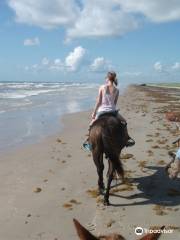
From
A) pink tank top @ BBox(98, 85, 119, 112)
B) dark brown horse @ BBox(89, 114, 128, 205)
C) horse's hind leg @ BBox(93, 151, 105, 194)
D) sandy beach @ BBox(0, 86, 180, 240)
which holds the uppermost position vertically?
pink tank top @ BBox(98, 85, 119, 112)

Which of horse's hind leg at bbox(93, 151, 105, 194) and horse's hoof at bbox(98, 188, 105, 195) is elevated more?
horse's hind leg at bbox(93, 151, 105, 194)

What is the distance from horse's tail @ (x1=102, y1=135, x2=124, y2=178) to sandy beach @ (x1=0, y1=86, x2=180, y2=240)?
0.71 m

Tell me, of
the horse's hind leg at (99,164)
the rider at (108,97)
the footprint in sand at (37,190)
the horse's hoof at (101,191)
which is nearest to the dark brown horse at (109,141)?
the horse's hind leg at (99,164)

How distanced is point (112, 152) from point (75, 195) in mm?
1382

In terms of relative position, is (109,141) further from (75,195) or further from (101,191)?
(75,195)

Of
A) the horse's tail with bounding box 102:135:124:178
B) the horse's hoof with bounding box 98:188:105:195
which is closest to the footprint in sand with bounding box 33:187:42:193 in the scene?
the horse's hoof with bounding box 98:188:105:195

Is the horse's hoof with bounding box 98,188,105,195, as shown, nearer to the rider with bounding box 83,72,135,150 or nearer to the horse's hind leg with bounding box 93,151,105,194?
the horse's hind leg with bounding box 93,151,105,194

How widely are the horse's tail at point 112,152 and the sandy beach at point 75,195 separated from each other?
28.0 inches

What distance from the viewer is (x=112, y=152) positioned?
8125 millimetres

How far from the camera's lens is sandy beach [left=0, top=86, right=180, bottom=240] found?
23.0 feet

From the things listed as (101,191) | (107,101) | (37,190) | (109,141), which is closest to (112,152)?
(109,141)

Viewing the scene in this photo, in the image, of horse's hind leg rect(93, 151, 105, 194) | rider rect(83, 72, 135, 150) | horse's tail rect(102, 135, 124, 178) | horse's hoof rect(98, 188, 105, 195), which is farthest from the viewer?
rider rect(83, 72, 135, 150)

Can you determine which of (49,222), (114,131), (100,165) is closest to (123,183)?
(100,165)

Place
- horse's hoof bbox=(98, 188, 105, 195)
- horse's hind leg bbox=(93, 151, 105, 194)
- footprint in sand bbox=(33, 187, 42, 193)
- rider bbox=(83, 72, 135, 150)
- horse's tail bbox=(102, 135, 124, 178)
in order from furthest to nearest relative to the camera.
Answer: footprint in sand bbox=(33, 187, 42, 193), rider bbox=(83, 72, 135, 150), horse's hoof bbox=(98, 188, 105, 195), horse's hind leg bbox=(93, 151, 105, 194), horse's tail bbox=(102, 135, 124, 178)
